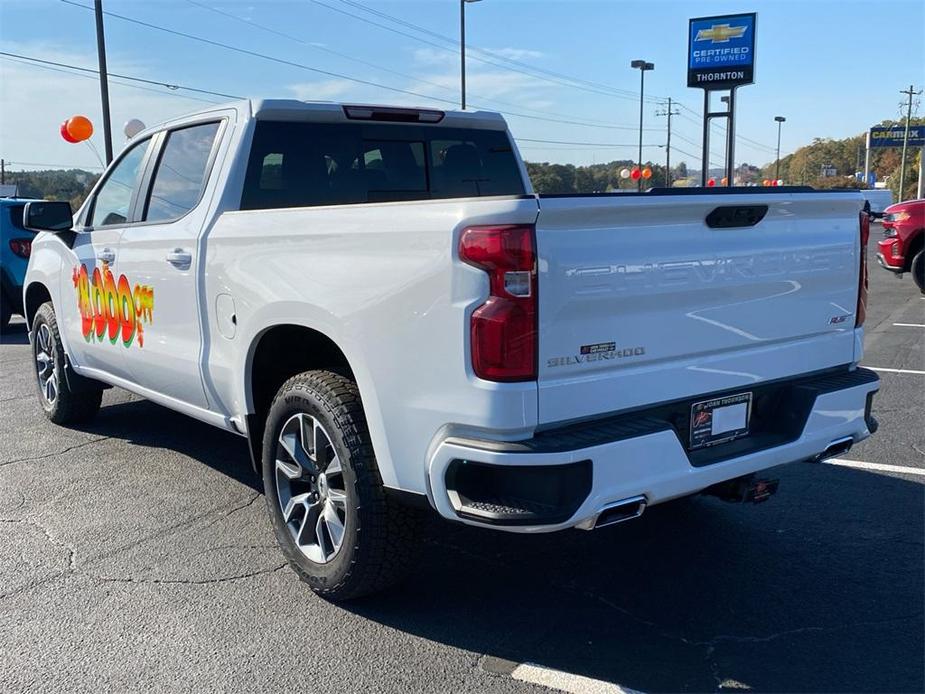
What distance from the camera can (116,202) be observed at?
5.36m

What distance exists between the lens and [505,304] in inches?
109

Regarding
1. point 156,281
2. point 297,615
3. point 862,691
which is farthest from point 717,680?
point 156,281

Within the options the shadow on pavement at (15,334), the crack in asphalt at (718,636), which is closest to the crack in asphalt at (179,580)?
the crack in asphalt at (718,636)

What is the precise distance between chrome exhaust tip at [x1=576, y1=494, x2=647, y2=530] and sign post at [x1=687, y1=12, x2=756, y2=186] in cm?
3048

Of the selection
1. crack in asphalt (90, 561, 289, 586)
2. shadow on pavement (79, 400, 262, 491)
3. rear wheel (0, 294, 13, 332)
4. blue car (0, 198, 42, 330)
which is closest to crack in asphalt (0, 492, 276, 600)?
crack in asphalt (90, 561, 289, 586)

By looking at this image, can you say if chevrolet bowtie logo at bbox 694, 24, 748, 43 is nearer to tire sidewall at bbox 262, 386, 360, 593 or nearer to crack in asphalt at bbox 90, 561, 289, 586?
tire sidewall at bbox 262, 386, 360, 593

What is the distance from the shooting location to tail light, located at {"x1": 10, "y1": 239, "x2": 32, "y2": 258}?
1120 centimetres

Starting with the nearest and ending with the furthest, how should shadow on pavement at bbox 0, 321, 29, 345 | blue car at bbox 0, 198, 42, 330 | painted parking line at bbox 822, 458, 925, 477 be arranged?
painted parking line at bbox 822, 458, 925, 477 < shadow on pavement at bbox 0, 321, 29, 345 < blue car at bbox 0, 198, 42, 330

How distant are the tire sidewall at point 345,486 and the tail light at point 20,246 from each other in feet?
29.3

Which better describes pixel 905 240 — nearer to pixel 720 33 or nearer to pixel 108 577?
pixel 108 577

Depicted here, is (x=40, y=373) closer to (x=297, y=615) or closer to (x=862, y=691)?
(x=297, y=615)

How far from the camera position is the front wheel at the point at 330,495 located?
3.25 meters

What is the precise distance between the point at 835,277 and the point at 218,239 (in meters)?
2.71

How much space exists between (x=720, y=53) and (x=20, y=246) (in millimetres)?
27306
